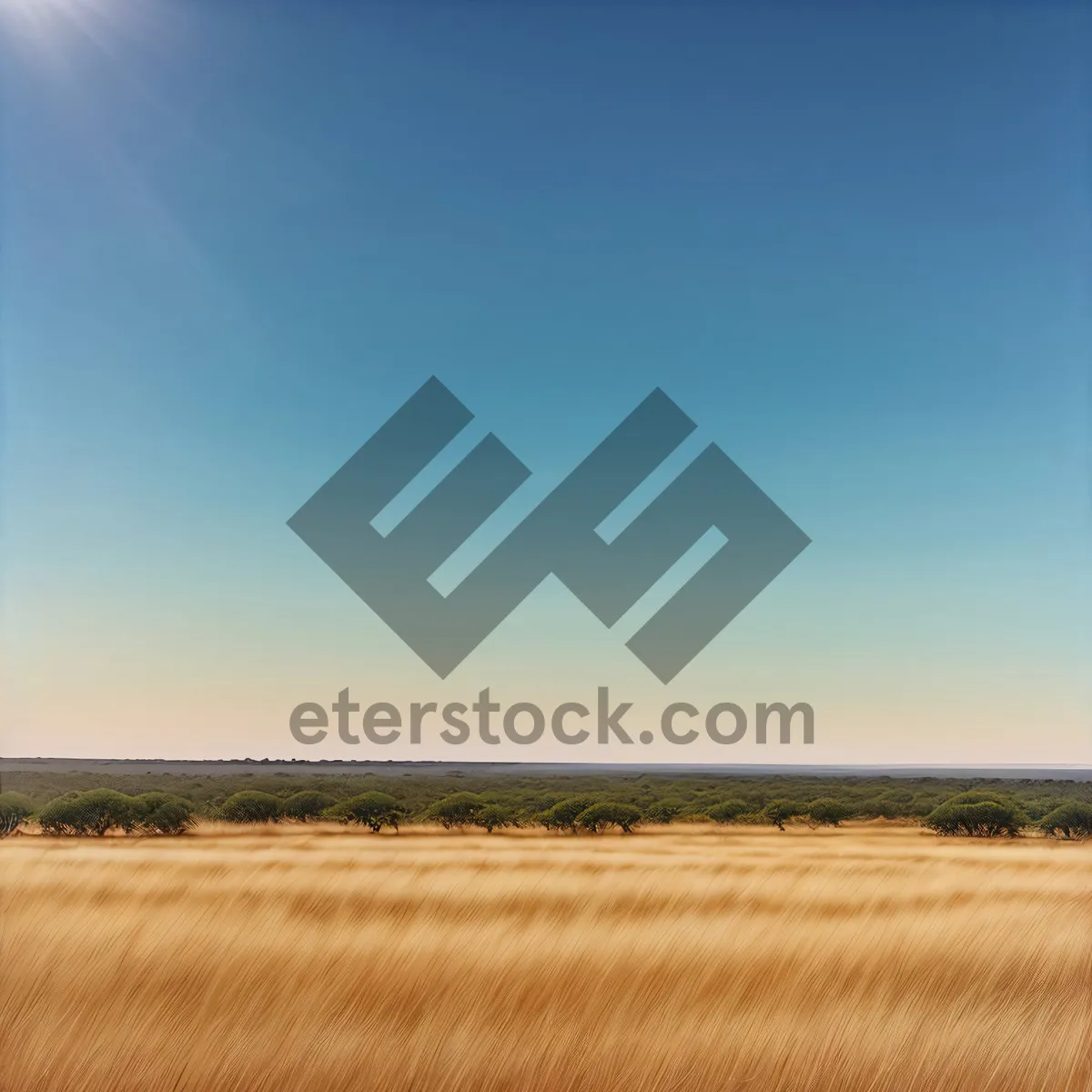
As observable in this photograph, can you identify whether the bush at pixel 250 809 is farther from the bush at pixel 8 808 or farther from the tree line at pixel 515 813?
the bush at pixel 8 808

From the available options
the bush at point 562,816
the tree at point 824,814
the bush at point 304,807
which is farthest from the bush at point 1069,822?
the bush at point 304,807

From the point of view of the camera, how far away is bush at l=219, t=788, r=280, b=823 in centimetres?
3362

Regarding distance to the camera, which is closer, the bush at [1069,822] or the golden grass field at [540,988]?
the golden grass field at [540,988]

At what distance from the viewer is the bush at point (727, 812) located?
39.8 meters

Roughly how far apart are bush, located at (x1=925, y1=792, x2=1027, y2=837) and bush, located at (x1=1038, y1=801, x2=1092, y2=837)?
3.36ft

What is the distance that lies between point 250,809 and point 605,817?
1557 centimetres

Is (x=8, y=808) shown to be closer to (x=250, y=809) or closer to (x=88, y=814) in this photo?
(x=88, y=814)

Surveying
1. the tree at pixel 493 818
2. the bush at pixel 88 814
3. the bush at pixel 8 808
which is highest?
the bush at pixel 8 808

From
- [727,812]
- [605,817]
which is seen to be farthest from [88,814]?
[727,812]

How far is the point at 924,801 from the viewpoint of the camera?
43812 mm

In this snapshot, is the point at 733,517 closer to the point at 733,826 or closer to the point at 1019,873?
the point at 1019,873

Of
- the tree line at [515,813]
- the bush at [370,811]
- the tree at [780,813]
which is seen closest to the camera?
the tree line at [515,813]

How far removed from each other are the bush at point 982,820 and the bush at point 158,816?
1080 inches

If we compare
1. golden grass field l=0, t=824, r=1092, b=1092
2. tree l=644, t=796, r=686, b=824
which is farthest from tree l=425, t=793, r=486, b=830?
golden grass field l=0, t=824, r=1092, b=1092
